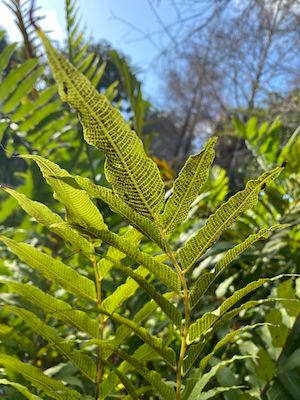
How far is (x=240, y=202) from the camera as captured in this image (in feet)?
1.06

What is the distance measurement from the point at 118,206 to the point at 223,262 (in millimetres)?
85

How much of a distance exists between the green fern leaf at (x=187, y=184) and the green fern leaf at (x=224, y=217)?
0.06ft

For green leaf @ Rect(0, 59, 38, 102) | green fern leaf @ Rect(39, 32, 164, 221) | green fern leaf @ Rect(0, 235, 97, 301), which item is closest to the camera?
green fern leaf @ Rect(39, 32, 164, 221)

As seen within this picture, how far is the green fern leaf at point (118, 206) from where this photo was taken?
310 mm

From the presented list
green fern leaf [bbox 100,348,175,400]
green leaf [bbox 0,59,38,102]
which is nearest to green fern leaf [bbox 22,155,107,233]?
green fern leaf [bbox 100,348,175,400]

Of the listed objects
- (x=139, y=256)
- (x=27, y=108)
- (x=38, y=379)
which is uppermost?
(x=27, y=108)

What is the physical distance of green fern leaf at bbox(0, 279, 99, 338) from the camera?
396mm

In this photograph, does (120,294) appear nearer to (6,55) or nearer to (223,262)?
(223,262)

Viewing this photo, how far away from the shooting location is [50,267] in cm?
38

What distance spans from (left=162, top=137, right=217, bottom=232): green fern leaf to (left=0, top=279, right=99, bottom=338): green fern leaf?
12 centimetres

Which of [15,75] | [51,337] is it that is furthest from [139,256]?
[15,75]

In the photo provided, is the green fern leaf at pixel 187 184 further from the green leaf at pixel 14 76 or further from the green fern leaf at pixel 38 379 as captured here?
the green leaf at pixel 14 76

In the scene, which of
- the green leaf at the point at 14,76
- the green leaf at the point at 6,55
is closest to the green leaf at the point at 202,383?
the green leaf at the point at 14,76

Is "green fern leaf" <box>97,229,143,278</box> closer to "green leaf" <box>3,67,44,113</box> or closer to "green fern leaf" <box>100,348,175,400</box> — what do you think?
"green fern leaf" <box>100,348,175,400</box>
